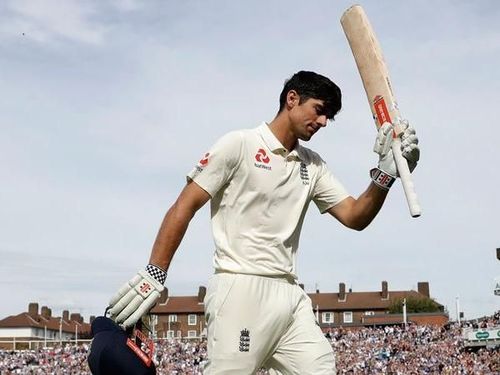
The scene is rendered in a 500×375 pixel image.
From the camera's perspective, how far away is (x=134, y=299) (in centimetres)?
462

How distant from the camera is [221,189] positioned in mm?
5211

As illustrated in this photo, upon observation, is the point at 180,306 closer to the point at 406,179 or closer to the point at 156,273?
the point at 406,179

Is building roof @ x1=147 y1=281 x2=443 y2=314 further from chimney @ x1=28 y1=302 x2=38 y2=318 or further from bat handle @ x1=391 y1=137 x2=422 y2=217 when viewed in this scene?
bat handle @ x1=391 y1=137 x2=422 y2=217

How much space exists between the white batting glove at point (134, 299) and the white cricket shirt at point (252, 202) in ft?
1.95

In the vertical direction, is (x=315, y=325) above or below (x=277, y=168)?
below

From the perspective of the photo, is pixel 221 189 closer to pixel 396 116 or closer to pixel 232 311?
pixel 232 311

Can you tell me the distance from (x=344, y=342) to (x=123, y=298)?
40606 mm

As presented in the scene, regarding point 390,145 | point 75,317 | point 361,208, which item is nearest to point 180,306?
point 75,317

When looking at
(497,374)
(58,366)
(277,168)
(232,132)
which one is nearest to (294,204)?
(277,168)

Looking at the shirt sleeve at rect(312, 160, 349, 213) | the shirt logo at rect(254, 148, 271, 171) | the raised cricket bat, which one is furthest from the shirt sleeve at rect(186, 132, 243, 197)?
the raised cricket bat

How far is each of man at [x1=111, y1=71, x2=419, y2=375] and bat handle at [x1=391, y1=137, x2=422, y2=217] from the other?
57 millimetres

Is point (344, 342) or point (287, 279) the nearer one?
point (287, 279)

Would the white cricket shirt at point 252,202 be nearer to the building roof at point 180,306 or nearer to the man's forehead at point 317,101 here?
the man's forehead at point 317,101

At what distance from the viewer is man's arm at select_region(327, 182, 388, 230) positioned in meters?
5.57
